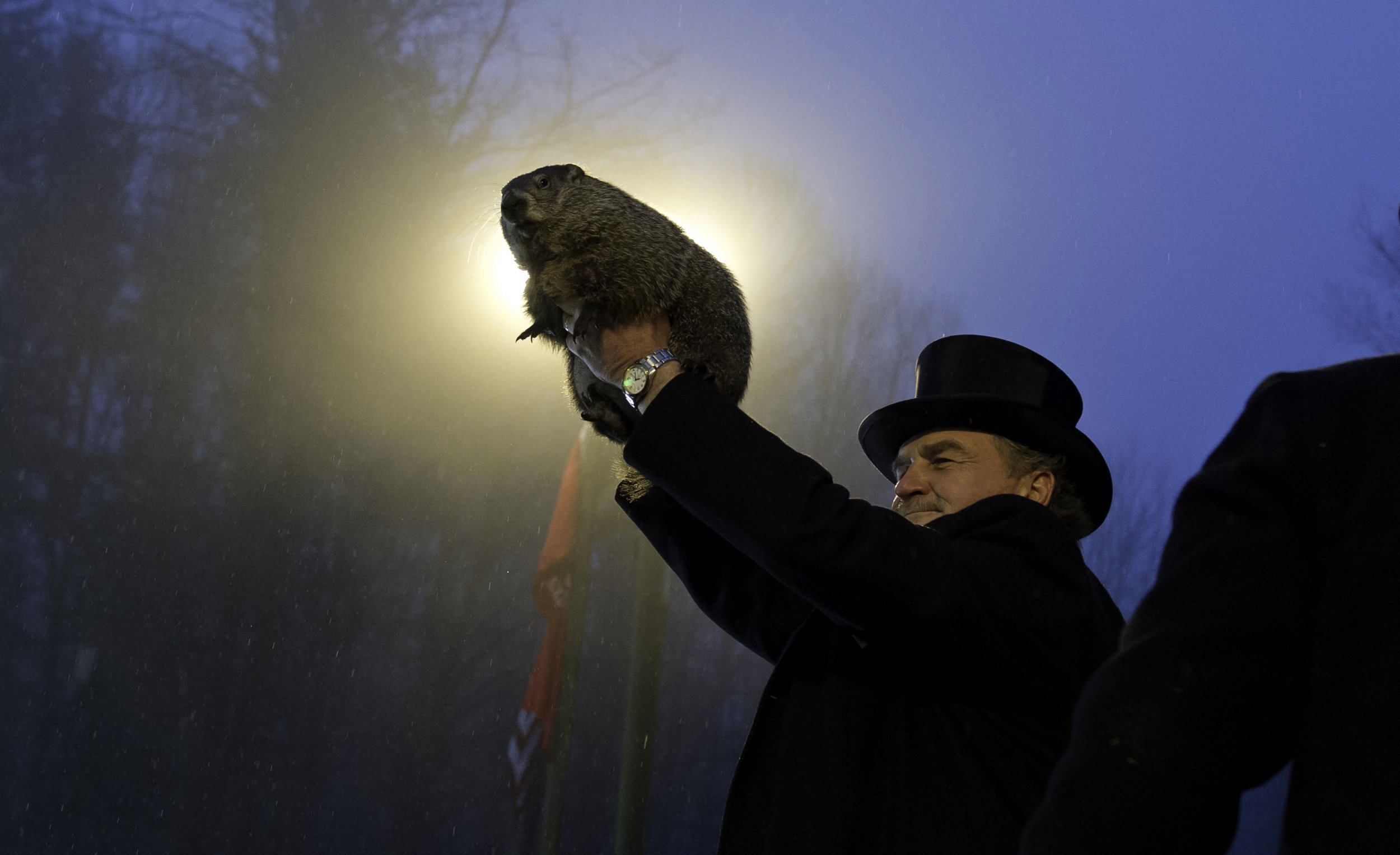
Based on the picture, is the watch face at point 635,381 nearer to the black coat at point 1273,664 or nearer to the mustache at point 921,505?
the mustache at point 921,505

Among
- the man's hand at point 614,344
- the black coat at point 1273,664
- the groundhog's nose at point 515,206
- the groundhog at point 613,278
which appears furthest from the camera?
the groundhog's nose at point 515,206

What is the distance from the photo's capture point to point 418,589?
15.2 metres

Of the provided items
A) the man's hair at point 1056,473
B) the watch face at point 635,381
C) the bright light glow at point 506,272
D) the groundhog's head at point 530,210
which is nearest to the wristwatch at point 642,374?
the watch face at point 635,381

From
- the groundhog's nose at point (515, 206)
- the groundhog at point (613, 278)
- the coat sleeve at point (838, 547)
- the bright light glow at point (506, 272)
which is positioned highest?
the bright light glow at point (506, 272)

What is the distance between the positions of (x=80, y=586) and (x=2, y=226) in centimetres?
457

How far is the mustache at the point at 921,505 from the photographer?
210 cm

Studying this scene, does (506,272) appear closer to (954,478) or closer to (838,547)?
(954,478)

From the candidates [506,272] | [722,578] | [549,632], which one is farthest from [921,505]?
[549,632]

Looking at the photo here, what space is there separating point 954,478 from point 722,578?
53 centimetres

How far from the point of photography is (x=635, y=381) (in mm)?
1696

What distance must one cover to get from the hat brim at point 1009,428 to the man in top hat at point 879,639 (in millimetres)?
413

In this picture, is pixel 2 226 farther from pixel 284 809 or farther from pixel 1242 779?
pixel 1242 779

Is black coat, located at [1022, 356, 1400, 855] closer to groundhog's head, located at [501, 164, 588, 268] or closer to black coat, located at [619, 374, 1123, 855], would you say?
black coat, located at [619, 374, 1123, 855]

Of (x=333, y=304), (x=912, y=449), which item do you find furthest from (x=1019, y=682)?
(x=333, y=304)
